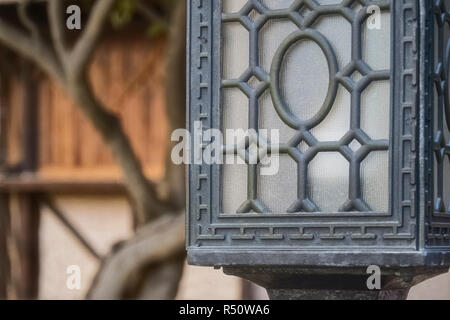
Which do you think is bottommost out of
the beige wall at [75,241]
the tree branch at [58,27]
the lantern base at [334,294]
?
the beige wall at [75,241]

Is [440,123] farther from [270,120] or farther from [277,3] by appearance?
[277,3]

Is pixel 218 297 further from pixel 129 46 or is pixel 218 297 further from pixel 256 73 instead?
pixel 256 73

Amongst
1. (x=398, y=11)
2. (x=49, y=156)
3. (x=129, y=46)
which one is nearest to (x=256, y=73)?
(x=398, y=11)

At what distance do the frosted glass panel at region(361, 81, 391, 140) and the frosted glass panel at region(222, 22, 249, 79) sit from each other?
0.43 m

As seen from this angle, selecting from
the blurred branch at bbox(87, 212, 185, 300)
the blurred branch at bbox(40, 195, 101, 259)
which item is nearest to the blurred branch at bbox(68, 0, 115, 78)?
the blurred branch at bbox(87, 212, 185, 300)

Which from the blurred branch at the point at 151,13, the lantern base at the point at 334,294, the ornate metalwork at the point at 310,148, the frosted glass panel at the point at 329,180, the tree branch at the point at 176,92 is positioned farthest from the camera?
the blurred branch at the point at 151,13

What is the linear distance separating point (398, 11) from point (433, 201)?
596 millimetres

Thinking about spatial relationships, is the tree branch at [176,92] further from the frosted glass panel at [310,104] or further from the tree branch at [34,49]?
the frosted glass panel at [310,104]

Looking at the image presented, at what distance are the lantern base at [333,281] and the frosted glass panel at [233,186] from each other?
0.69 feet

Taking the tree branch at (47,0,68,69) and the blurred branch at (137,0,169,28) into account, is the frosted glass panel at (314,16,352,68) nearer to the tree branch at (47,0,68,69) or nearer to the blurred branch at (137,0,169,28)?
the tree branch at (47,0,68,69)

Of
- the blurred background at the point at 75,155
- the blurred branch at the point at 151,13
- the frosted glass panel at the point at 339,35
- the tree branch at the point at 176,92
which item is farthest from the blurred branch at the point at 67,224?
the frosted glass panel at the point at 339,35

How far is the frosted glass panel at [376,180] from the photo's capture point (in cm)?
312

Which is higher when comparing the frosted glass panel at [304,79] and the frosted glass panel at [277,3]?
the frosted glass panel at [277,3]
